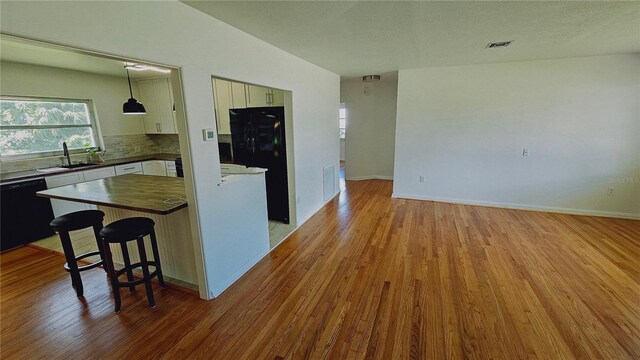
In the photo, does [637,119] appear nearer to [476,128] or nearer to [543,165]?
[543,165]

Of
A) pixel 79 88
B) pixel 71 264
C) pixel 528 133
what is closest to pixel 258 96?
pixel 71 264

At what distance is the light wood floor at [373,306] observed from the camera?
6.03ft

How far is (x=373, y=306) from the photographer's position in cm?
223

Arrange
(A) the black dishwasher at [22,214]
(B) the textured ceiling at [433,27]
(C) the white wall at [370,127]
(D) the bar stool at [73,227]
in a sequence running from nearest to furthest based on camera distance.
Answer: (B) the textured ceiling at [433,27] → (D) the bar stool at [73,227] → (A) the black dishwasher at [22,214] → (C) the white wall at [370,127]

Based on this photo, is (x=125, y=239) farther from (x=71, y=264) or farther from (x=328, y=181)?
(x=328, y=181)

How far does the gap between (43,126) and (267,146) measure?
3.51m

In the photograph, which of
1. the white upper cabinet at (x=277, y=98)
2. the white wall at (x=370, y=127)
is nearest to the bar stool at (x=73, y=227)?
the white upper cabinet at (x=277, y=98)

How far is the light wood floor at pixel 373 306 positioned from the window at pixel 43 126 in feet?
5.27

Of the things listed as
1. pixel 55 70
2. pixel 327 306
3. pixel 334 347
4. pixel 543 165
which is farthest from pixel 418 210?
pixel 55 70

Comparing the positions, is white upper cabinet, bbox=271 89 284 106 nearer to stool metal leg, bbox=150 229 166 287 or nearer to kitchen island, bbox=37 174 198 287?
kitchen island, bbox=37 174 198 287

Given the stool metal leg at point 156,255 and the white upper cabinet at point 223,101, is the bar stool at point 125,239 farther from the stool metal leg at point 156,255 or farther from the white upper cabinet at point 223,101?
the white upper cabinet at point 223,101

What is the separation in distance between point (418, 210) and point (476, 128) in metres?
1.72

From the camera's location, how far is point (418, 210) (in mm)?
4555

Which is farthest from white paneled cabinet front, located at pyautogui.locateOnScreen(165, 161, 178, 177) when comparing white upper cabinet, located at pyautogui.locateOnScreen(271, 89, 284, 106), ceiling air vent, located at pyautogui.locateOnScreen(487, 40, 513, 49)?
ceiling air vent, located at pyautogui.locateOnScreen(487, 40, 513, 49)
